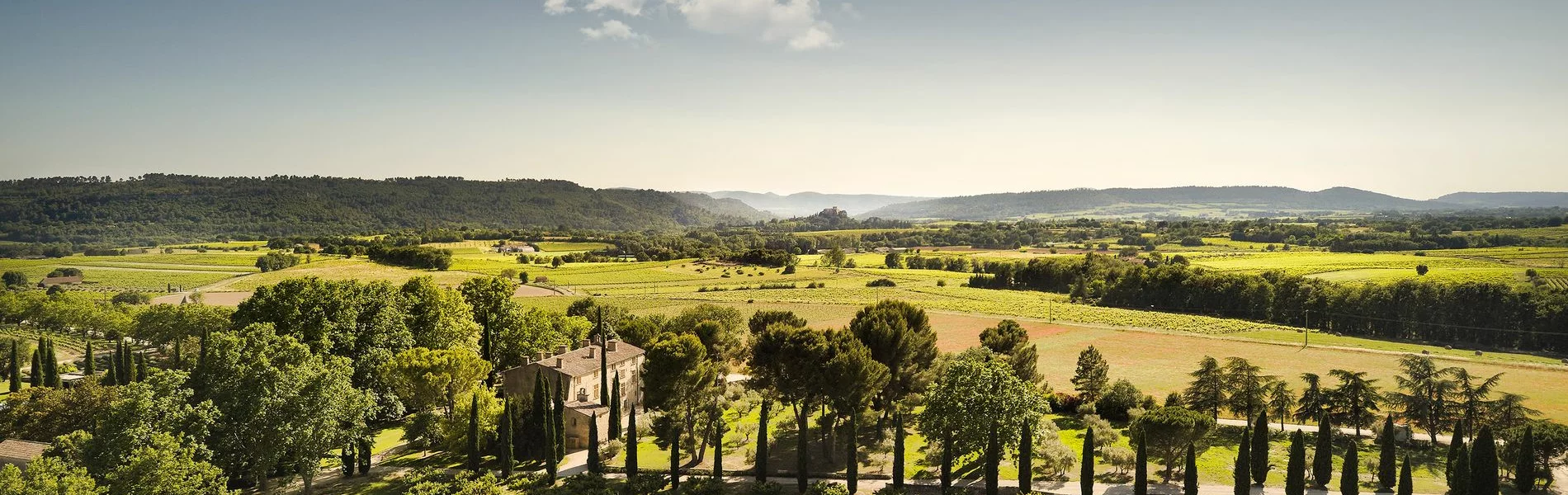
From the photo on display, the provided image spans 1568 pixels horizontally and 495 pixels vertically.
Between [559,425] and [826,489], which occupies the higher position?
[559,425]

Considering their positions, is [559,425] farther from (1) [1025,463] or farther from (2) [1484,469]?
(2) [1484,469]

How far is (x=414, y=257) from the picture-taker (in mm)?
120188

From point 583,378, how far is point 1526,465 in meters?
47.7

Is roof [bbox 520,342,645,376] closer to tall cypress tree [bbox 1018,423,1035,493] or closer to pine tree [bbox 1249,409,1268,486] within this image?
tall cypress tree [bbox 1018,423,1035,493]

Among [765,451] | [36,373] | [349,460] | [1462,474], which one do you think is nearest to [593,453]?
[765,451]

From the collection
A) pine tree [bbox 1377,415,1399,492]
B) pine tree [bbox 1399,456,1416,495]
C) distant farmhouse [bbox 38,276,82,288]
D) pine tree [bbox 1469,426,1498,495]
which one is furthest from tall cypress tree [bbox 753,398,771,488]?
distant farmhouse [bbox 38,276,82,288]

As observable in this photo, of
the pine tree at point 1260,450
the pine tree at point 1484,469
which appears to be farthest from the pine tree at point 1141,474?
the pine tree at point 1484,469

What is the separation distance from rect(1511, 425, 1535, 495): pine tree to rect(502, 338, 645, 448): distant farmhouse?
42.0m

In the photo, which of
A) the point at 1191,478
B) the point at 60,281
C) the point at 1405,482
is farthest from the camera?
the point at 60,281

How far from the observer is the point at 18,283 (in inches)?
4043

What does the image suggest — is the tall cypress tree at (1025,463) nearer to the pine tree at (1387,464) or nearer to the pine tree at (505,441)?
the pine tree at (1387,464)

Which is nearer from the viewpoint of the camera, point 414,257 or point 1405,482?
point 1405,482

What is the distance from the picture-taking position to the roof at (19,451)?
35.4 meters

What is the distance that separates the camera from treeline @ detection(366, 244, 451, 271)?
118812 millimetres
